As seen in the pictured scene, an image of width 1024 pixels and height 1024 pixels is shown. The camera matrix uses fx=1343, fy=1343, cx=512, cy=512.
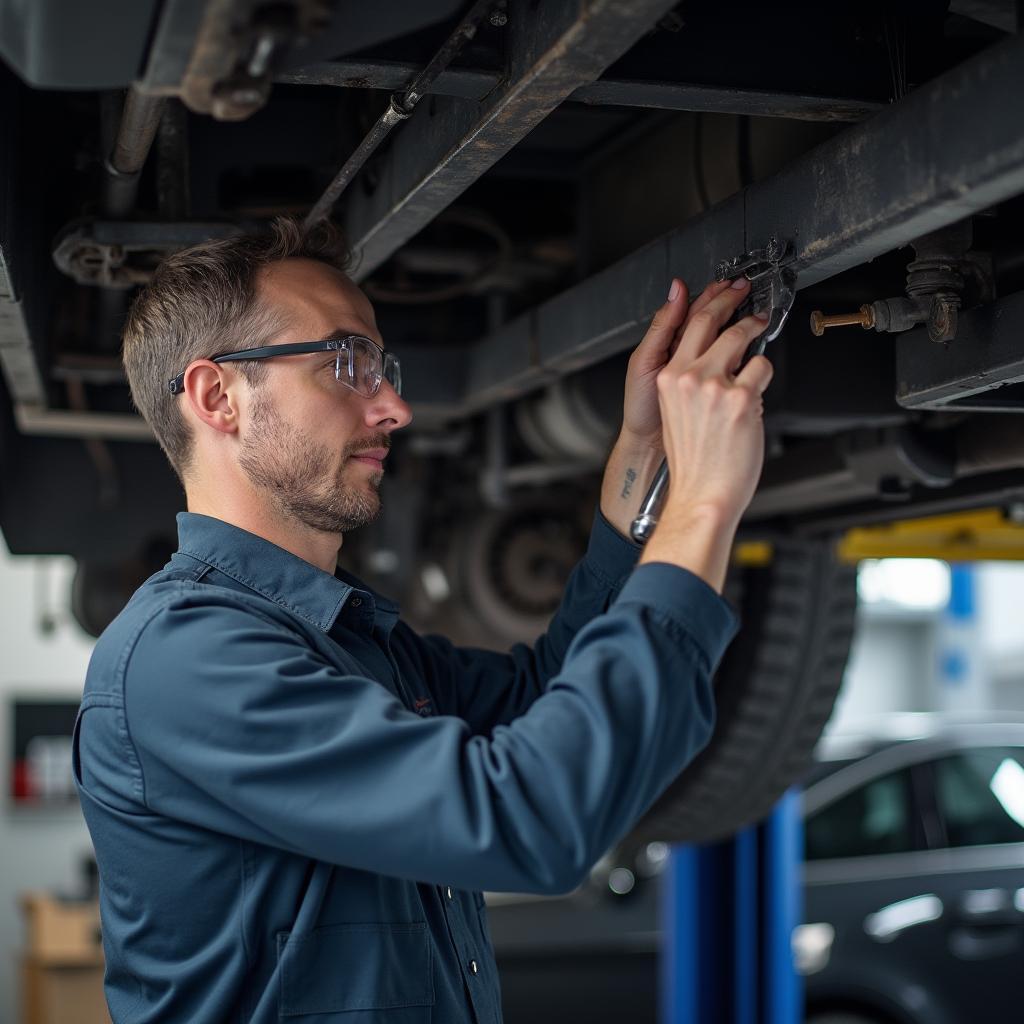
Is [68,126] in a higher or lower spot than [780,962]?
higher

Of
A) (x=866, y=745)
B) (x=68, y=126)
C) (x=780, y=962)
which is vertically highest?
(x=68, y=126)

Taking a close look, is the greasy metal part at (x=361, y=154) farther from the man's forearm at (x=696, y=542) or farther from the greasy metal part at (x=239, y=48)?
the man's forearm at (x=696, y=542)

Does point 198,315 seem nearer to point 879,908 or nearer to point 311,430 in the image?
point 311,430

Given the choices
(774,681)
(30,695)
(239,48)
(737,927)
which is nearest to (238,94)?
(239,48)

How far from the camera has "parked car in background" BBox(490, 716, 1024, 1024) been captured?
409 centimetres

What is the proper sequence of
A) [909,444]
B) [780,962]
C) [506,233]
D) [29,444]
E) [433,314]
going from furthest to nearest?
1. [780,962]
2. [29,444]
3. [433,314]
4. [506,233]
5. [909,444]

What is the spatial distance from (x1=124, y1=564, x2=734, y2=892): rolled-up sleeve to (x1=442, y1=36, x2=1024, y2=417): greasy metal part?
0.35 metres

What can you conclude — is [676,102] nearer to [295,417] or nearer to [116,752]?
[295,417]

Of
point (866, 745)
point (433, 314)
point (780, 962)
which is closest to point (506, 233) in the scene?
point (433, 314)

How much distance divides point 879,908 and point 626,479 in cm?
319

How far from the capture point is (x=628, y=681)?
104 cm

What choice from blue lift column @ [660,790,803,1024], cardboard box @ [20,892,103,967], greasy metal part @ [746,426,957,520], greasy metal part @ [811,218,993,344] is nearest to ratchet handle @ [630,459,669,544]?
greasy metal part @ [811,218,993,344]

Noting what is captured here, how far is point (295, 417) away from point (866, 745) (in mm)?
3625

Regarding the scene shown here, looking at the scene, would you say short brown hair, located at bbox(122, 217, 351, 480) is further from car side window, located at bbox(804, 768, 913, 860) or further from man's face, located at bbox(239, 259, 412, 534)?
car side window, located at bbox(804, 768, 913, 860)
